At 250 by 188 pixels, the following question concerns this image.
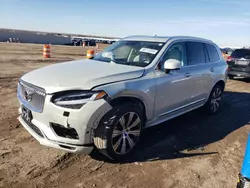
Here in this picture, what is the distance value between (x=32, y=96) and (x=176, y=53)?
284 centimetres

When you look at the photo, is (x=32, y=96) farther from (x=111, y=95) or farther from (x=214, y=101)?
(x=214, y=101)

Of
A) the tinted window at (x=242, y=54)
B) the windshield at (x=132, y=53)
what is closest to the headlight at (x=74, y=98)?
the windshield at (x=132, y=53)

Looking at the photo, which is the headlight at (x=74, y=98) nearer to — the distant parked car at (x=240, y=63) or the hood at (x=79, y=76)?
the hood at (x=79, y=76)

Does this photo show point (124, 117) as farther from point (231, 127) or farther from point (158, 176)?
point (231, 127)

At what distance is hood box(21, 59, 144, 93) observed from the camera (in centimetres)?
346

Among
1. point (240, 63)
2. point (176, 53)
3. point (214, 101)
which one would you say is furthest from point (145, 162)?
point (240, 63)

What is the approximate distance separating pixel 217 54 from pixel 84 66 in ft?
13.0

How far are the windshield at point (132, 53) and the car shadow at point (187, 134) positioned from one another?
149 centimetres

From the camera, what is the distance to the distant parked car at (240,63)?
1241 cm

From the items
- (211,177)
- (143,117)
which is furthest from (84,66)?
(211,177)

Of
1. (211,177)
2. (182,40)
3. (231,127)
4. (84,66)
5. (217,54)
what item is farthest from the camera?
(217,54)

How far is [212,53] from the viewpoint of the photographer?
6.45 meters

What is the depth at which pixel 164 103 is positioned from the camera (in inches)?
180

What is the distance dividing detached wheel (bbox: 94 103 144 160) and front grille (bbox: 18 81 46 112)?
88cm
